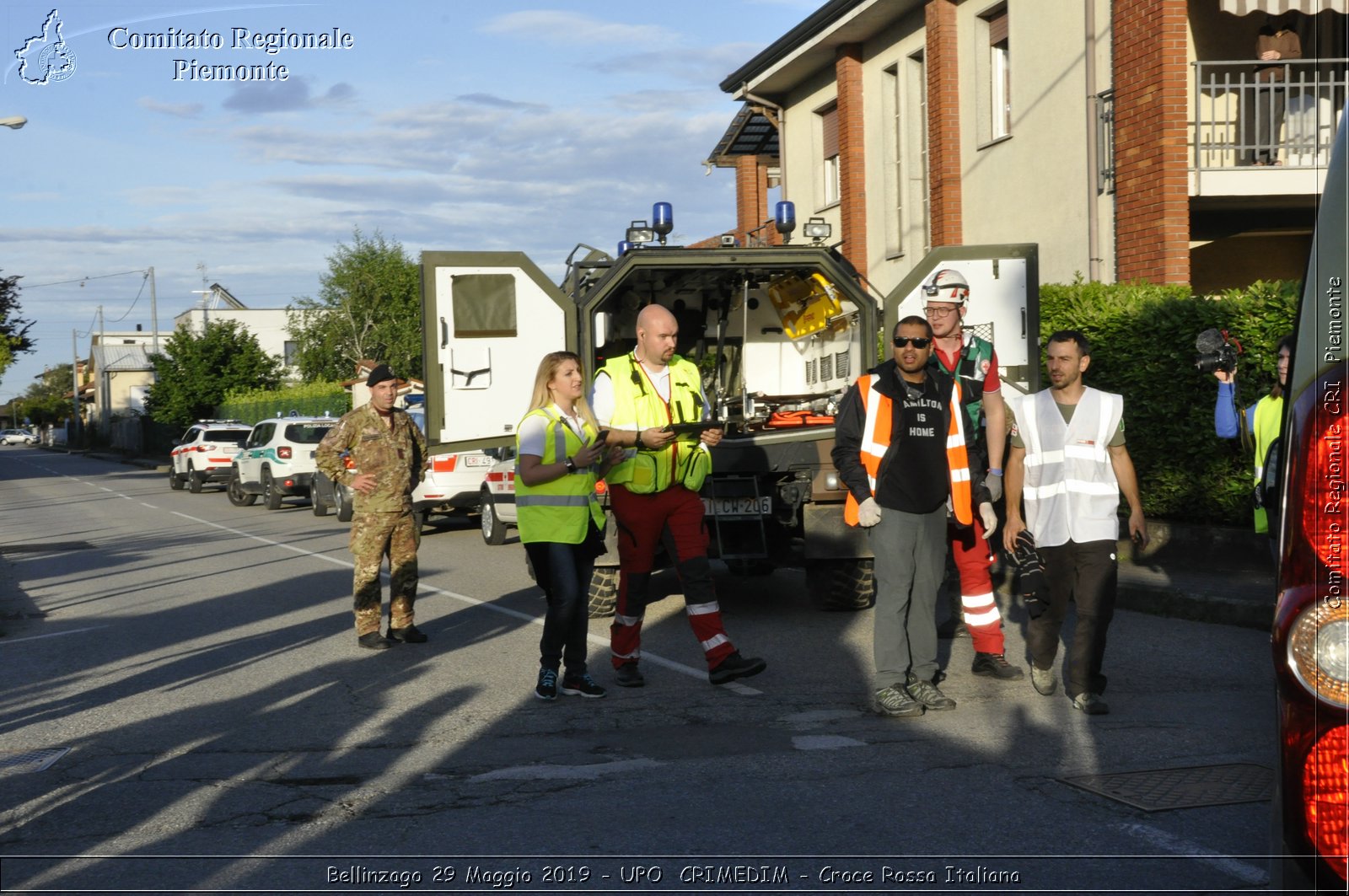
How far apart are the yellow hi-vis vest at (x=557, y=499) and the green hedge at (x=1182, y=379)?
5716mm

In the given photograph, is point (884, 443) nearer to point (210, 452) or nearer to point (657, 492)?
point (657, 492)

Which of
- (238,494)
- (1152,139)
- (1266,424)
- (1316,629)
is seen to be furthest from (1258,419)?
(238,494)

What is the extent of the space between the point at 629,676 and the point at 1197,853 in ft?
12.0

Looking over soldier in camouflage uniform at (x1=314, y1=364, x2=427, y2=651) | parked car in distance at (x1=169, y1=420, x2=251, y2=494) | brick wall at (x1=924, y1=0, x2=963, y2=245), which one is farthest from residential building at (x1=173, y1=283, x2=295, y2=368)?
soldier in camouflage uniform at (x1=314, y1=364, x2=427, y2=651)

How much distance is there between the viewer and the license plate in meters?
9.82

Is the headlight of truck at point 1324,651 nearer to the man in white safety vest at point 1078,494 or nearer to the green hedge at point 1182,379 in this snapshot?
the man in white safety vest at point 1078,494

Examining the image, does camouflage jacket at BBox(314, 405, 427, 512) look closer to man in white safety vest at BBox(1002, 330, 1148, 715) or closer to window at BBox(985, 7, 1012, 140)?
man in white safety vest at BBox(1002, 330, 1148, 715)

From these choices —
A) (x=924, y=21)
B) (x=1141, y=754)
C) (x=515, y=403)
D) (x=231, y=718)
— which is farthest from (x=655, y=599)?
(x=924, y=21)

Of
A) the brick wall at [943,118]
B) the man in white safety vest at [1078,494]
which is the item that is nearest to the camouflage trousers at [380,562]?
the man in white safety vest at [1078,494]

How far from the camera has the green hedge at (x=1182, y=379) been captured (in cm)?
1088

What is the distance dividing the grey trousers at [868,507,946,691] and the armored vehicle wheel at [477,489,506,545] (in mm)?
10070

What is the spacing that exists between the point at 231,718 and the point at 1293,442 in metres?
5.87

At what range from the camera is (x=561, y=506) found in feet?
23.7

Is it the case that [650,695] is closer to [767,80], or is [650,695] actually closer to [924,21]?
[924,21]
